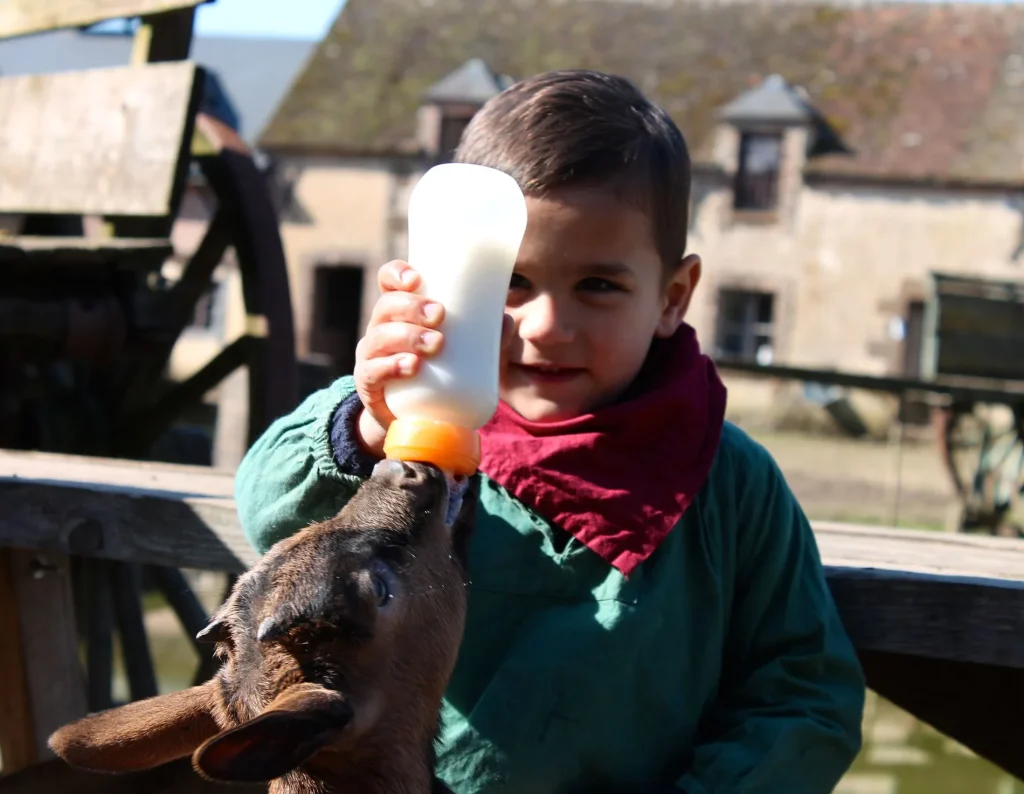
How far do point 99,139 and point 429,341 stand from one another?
2989 mm

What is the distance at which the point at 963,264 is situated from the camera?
2389 cm

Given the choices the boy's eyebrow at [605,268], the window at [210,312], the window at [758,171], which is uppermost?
the window at [758,171]

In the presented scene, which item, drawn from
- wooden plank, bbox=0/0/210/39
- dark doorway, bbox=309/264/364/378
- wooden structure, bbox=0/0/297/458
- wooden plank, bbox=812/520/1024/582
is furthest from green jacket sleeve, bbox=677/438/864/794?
dark doorway, bbox=309/264/364/378

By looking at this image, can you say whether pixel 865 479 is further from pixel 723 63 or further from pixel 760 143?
pixel 723 63

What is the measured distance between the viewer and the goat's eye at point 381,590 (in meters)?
1.89

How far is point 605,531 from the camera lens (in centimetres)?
223

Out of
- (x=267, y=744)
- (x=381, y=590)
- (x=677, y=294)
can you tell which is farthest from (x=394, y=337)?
(x=677, y=294)

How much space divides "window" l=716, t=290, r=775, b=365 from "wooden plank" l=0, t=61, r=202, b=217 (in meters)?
21.9

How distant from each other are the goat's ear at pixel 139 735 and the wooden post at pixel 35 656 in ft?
3.91

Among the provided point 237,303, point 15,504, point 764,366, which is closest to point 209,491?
point 15,504

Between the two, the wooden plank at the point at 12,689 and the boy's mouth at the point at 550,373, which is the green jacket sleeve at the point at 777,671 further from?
the wooden plank at the point at 12,689

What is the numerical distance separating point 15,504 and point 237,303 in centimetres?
2437

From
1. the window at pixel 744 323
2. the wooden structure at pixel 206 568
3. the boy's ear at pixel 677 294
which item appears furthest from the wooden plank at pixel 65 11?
the window at pixel 744 323

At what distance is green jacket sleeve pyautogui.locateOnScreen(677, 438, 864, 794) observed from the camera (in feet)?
7.22
